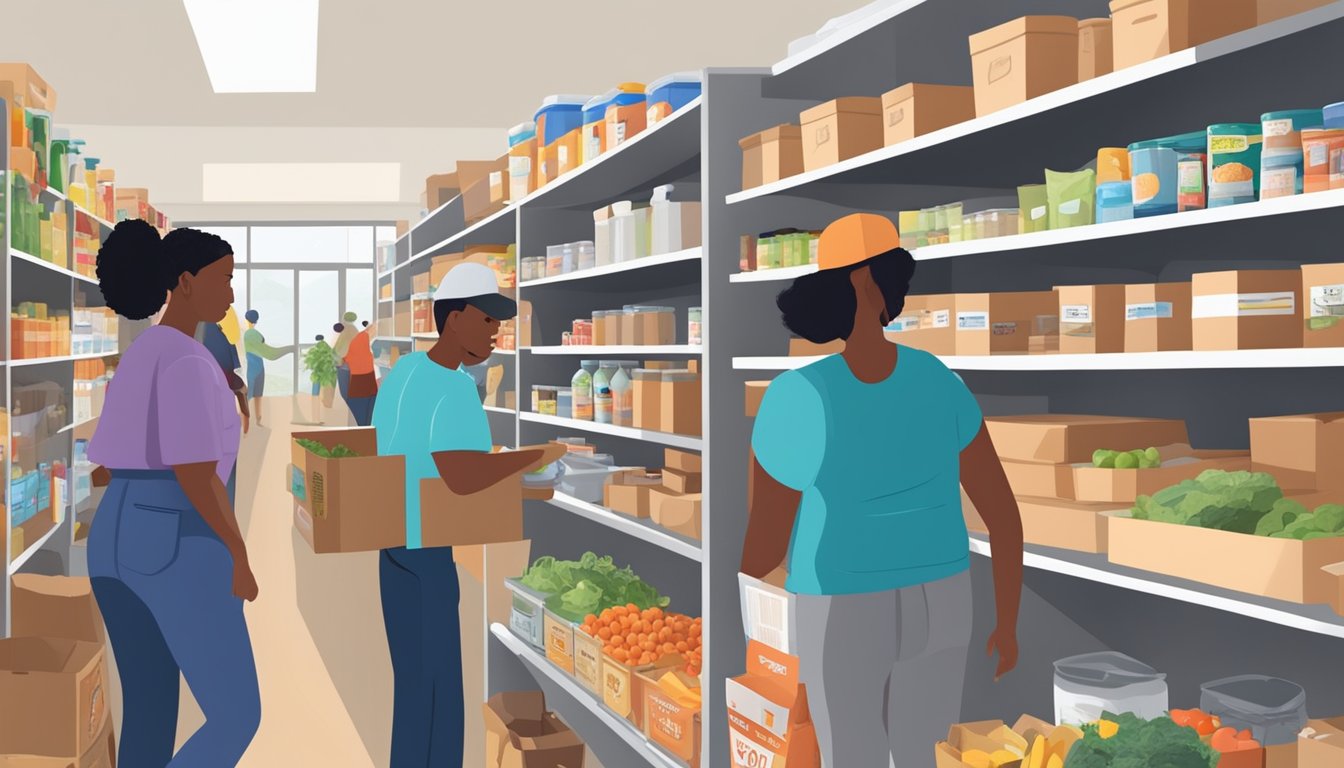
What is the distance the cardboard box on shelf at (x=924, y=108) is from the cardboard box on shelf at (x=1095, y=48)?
38cm

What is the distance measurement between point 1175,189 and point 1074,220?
0.26 m

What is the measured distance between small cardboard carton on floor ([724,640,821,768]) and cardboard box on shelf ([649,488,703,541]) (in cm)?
76

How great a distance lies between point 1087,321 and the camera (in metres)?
2.49

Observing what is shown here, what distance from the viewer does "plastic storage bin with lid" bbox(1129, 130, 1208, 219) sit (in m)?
2.25

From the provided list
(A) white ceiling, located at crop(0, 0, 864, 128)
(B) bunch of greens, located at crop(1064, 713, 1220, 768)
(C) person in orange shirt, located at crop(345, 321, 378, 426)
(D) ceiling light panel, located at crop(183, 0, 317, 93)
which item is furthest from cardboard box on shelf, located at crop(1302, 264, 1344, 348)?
(D) ceiling light panel, located at crop(183, 0, 317, 93)

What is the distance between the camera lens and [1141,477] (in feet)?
8.06

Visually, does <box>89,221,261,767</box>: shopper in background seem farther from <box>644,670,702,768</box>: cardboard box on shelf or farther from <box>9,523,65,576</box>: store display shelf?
<box>9,523,65,576</box>: store display shelf

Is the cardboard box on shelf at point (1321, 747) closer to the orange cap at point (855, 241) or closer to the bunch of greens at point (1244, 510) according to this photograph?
the bunch of greens at point (1244, 510)

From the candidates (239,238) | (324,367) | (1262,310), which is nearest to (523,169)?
(1262,310)

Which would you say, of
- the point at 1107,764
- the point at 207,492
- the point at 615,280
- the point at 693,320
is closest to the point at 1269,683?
the point at 1107,764

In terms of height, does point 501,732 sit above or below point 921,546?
below

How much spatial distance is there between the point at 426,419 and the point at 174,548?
81 cm

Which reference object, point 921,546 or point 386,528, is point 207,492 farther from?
point 921,546

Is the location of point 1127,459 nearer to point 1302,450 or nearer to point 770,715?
point 1302,450
